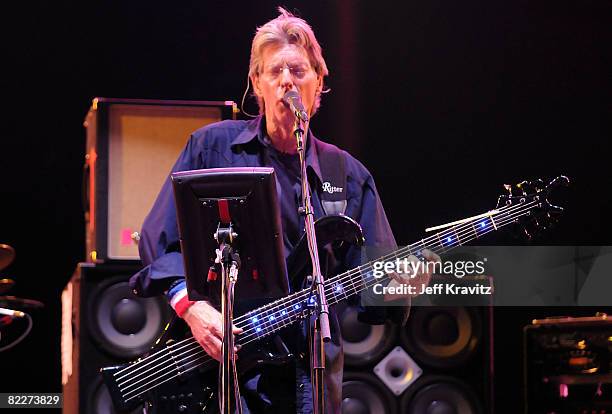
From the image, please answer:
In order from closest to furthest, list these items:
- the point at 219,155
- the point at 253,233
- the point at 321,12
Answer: the point at 253,233
the point at 219,155
the point at 321,12

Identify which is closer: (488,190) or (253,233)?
(253,233)

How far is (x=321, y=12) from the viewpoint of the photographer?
4.45 meters

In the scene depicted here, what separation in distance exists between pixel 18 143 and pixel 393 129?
6.41ft

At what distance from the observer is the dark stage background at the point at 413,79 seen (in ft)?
14.7

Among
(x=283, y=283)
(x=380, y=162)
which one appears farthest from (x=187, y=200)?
(x=380, y=162)

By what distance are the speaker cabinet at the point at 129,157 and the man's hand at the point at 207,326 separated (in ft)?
3.78

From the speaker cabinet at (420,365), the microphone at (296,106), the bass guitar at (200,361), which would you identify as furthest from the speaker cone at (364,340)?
the microphone at (296,106)

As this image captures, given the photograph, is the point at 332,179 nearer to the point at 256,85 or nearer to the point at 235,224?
the point at 256,85

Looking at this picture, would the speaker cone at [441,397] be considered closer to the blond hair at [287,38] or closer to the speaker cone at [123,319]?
the speaker cone at [123,319]

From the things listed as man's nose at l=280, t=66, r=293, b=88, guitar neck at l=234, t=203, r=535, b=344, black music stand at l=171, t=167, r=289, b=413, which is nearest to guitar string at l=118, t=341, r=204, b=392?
guitar neck at l=234, t=203, r=535, b=344

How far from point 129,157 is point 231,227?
5.12 feet

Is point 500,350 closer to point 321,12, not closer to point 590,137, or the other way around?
point 590,137

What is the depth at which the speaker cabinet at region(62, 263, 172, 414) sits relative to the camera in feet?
11.2

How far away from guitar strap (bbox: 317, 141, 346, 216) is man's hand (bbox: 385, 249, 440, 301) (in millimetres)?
277
